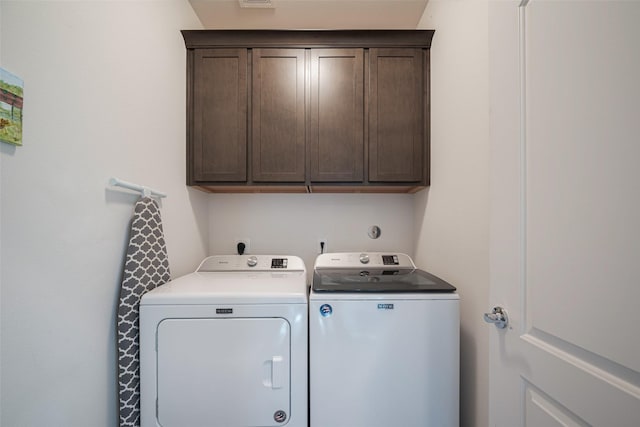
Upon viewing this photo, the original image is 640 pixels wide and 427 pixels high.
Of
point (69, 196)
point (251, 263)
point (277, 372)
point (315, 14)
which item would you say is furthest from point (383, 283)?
point (315, 14)

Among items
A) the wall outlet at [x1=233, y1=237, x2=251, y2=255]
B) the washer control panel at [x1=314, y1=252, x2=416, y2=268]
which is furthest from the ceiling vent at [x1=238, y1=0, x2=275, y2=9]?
the washer control panel at [x1=314, y1=252, x2=416, y2=268]

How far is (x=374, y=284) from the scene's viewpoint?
1236mm

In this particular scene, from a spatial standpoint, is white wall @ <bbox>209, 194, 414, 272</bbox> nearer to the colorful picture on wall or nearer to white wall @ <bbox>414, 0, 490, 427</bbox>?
white wall @ <bbox>414, 0, 490, 427</bbox>

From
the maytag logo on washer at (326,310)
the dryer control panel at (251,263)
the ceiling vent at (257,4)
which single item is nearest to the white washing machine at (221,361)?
the maytag logo on washer at (326,310)

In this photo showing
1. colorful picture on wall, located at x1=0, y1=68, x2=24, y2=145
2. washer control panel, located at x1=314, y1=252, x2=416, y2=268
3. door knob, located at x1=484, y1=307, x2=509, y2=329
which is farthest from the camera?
washer control panel, located at x1=314, y1=252, x2=416, y2=268

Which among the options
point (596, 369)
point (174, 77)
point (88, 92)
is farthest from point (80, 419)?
point (174, 77)

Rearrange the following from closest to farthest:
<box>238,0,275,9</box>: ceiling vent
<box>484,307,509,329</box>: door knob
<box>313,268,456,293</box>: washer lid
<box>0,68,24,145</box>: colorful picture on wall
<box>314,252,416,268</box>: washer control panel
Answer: <box>0,68,24,145</box>: colorful picture on wall
<box>484,307,509,329</box>: door knob
<box>313,268,456,293</box>: washer lid
<box>238,0,275,9</box>: ceiling vent
<box>314,252,416,268</box>: washer control panel

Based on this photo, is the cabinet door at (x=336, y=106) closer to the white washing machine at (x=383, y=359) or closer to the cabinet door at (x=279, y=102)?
the cabinet door at (x=279, y=102)

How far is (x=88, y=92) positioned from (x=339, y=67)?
4.41 ft

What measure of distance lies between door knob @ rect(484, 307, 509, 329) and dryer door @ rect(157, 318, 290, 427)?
2.74 feet

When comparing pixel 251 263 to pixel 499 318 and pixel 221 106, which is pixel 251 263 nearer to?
pixel 221 106

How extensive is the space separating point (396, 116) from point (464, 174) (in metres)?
0.65

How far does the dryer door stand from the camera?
1083mm

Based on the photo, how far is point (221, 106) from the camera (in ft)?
5.39
